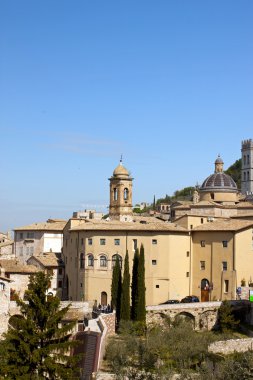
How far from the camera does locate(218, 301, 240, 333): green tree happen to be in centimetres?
5247

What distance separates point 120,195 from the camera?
223 ft

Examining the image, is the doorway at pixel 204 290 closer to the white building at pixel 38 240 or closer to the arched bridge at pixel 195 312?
the arched bridge at pixel 195 312

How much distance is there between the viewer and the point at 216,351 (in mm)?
44531

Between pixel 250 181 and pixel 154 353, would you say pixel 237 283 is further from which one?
pixel 250 181

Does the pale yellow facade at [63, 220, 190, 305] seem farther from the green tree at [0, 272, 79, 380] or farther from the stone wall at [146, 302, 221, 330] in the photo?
the green tree at [0, 272, 79, 380]

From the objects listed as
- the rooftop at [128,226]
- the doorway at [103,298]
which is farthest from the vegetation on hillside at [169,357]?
the rooftop at [128,226]

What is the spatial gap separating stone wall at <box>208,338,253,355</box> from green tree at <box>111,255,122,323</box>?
9.40m

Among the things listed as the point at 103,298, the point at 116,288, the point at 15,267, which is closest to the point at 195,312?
the point at 116,288

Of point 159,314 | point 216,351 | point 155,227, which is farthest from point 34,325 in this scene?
point 155,227

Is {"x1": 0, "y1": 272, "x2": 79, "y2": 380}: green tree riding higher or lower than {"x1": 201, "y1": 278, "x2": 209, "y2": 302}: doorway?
lower

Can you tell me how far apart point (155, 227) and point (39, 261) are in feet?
43.7

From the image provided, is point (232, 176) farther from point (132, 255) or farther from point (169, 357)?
point (169, 357)

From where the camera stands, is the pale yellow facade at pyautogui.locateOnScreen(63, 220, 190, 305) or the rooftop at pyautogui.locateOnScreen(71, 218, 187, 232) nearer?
the pale yellow facade at pyautogui.locateOnScreen(63, 220, 190, 305)

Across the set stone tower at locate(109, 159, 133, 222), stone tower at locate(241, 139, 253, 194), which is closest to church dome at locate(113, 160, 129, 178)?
stone tower at locate(109, 159, 133, 222)
